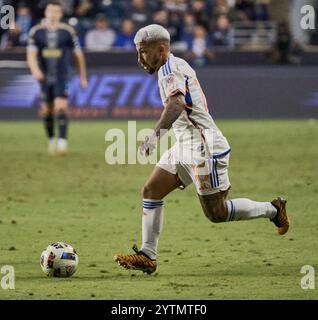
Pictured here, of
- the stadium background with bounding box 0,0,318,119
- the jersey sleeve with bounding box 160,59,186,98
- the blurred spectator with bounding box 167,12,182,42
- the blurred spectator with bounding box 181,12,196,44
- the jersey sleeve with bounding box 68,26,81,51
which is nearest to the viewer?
the jersey sleeve with bounding box 160,59,186,98

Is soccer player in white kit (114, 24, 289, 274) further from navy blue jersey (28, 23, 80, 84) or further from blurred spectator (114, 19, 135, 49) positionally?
blurred spectator (114, 19, 135, 49)

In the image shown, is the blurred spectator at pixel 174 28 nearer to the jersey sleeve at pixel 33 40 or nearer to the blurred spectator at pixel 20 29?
the blurred spectator at pixel 20 29

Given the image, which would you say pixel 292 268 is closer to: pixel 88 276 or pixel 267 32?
pixel 88 276

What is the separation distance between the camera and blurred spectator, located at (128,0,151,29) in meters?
27.1

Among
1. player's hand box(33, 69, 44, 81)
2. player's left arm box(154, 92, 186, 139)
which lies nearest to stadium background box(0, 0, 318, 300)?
player's left arm box(154, 92, 186, 139)

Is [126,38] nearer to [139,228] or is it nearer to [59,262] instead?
[139,228]

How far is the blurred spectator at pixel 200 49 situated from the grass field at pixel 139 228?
5021 mm

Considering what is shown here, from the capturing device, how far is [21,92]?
78.1ft

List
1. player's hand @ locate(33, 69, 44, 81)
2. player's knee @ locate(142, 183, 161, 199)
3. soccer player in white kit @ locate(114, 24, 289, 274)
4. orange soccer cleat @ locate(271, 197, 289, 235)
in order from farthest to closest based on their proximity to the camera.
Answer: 1. player's hand @ locate(33, 69, 44, 81)
2. orange soccer cleat @ locate(271, 197, 289, 235)
3. player's knee @ locate(142, 183, 161, 199)
4. soccer player in white kit @ locate(114, 24, 289, 274)

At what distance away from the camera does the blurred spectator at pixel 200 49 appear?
2502 cm

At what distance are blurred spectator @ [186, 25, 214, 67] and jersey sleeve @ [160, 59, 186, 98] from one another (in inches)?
642

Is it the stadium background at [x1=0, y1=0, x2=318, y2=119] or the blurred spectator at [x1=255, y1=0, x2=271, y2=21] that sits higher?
the blurred spectator at [x1=255, y1=0, x2=271, y2=21]
